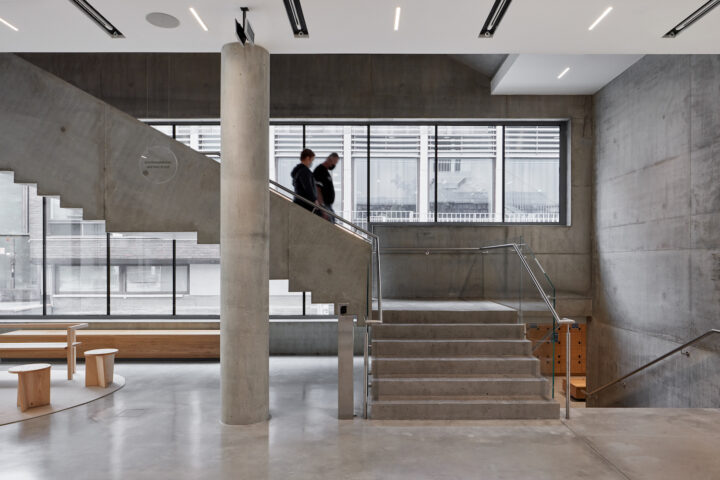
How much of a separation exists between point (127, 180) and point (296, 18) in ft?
10.3

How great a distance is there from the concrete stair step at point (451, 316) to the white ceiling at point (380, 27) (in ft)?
11.9

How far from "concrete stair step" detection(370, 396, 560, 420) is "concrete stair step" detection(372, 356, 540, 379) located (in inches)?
22.4

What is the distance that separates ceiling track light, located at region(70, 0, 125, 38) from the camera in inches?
192

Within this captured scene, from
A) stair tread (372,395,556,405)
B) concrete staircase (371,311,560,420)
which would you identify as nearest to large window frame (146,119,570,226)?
concrete staircase (371,311,560,420)

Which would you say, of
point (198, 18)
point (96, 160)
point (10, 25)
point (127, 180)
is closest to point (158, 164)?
point (127, 180)

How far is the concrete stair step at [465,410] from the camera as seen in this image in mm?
5609

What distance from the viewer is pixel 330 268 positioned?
6141 mm

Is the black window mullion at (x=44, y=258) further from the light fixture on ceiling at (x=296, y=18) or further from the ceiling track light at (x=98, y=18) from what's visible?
the light fixture on ceiling at (x=296, y=18)

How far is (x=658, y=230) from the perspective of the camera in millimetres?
8109

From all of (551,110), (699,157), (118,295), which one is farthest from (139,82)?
(699,157)

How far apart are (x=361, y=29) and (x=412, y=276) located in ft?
18.3

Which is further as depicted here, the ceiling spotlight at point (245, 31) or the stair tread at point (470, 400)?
the stair tread at point (470, 400)

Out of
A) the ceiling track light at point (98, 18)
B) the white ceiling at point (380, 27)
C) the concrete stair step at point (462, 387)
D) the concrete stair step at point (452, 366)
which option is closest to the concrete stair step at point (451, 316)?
the concrete stair step at point (452, 366)

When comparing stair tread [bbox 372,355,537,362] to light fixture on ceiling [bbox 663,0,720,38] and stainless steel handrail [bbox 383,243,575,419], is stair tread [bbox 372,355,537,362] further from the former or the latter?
light fixture on ceiling [bbox 663,0,720,38]
